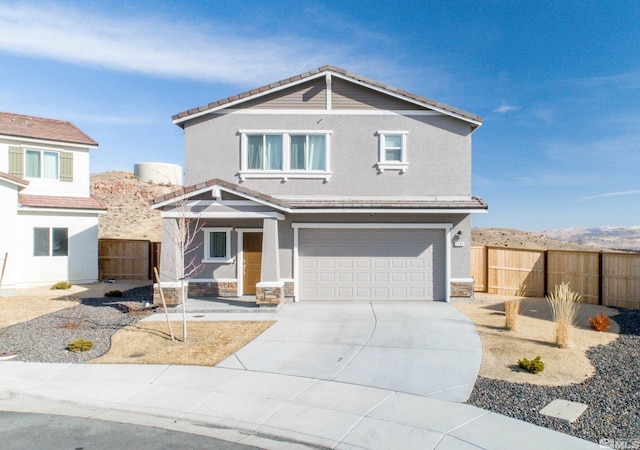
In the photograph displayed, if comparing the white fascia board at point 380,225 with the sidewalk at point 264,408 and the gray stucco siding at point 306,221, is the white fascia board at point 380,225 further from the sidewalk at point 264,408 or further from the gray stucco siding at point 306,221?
the sidewalk at point 264,408

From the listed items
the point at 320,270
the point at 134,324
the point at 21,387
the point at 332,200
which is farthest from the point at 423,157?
the point at 21,387

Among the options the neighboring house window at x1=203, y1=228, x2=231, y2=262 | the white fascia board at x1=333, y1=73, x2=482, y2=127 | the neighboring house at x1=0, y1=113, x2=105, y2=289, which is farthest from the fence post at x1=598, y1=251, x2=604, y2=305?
the neighboring house at x1=0, y1=113, x2=105, y2=289

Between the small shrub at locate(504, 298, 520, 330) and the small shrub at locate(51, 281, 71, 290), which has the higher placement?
the small shrub at locate(504, 298, 520, 330)

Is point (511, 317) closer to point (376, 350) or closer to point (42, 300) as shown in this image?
point (376, 350)

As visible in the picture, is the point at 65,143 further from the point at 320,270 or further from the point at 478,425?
the point at 478,425

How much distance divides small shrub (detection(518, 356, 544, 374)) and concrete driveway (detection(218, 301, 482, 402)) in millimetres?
849

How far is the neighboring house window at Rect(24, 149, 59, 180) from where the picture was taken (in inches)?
789

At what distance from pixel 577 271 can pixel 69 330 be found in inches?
647

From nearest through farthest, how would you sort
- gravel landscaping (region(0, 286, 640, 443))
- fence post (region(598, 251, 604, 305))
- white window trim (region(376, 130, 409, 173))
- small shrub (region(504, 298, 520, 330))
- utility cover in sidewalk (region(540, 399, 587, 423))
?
gravel landscaping (region(0, 286, 640, 443)) → utility cover in sidewalk (region(540, 399, 587, 423)) → small shrub (region(504, 298, 520, 330)) → fence post (region(598, 251, 604, 305)) → white window trim (region(376, 130, 409, 173))

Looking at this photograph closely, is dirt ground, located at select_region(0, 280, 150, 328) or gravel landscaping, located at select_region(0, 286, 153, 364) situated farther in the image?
dirt ground, located at select_region(0, 280, 150, 328)

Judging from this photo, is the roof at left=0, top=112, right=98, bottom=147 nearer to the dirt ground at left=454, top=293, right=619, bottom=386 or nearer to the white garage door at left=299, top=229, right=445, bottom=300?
the white garage door at left=299, top=229, right=445, bottom=300

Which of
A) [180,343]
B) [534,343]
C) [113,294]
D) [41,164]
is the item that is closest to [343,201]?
[180,343]

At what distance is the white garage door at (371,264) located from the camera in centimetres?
1570

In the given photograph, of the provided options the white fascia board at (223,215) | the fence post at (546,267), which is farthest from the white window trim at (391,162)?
the fence post at (546,267)
